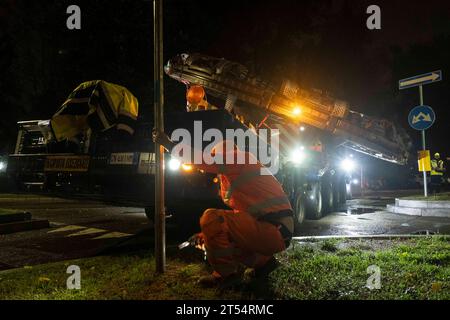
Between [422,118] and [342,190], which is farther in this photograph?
[342,190]

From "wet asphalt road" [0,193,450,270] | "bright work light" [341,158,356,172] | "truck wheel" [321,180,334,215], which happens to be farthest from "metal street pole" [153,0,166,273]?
"bright work light" [341,158,356,172]

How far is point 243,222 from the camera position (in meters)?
4.32

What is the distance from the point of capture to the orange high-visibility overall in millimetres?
4309

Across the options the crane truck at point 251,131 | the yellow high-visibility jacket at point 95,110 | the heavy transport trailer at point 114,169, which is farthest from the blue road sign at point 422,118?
the yellow high-visibility jacket at point 95,110

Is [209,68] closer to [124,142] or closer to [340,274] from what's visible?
[124,142]

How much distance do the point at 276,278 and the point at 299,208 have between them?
602 centimetres

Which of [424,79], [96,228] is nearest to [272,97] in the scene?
[96,228]

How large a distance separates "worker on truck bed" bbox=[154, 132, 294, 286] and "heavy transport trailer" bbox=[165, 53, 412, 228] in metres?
5.30

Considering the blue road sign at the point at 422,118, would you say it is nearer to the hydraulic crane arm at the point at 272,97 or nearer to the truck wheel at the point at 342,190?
the hydraulic crane arm at the point at 272,97

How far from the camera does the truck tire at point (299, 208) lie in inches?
410

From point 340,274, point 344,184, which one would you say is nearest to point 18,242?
point 340,274

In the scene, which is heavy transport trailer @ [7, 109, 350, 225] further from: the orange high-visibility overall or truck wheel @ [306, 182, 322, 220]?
the orange high-visibility overall

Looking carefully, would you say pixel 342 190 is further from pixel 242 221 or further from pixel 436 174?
pixel 242 221

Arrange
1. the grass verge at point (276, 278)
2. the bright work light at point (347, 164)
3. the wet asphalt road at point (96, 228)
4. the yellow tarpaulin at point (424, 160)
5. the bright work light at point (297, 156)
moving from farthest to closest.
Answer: the bright work light at point (347, 164) < the yellow tarpaulin at point (424, 160) < the bright work light at point (297, 156) < the wet asphalt road at point (96, 228) < the grass verge at point (276, 278)
